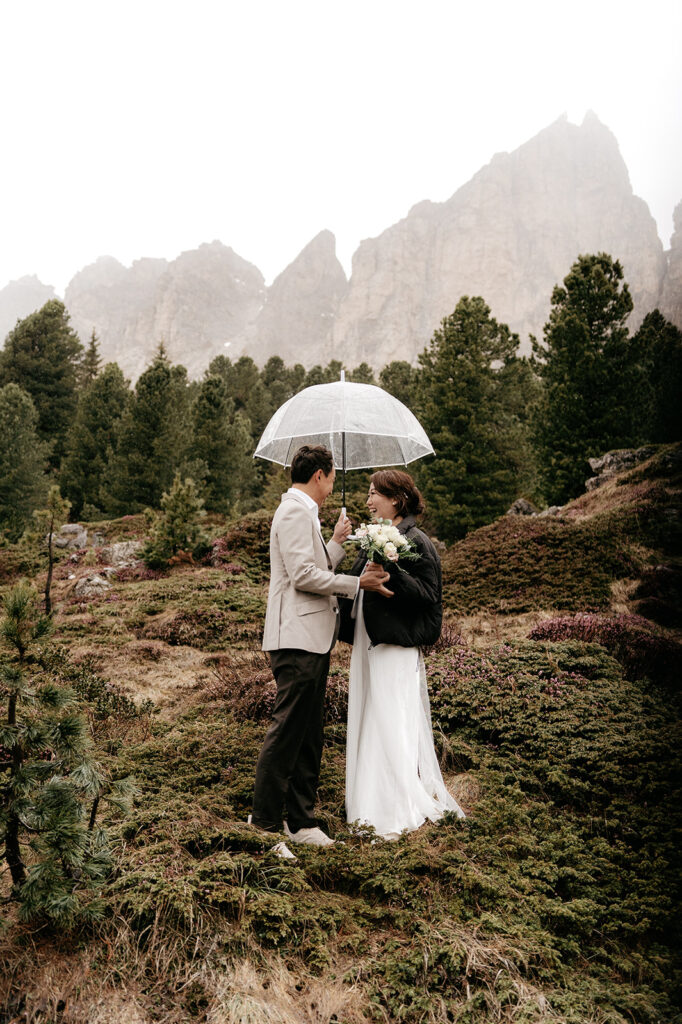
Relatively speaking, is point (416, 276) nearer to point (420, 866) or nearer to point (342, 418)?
point (342, 418)

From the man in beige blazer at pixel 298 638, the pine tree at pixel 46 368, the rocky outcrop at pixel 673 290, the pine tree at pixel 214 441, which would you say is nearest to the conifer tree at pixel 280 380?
the pine tree at pixel 214 441

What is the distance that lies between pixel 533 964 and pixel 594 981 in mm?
255

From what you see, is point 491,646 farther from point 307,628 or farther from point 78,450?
point 78,450

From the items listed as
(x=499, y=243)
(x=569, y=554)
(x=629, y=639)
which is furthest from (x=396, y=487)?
(x=499, y=243)

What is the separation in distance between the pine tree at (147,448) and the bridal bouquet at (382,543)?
65.0ft

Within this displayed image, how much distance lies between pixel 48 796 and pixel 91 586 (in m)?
10.1

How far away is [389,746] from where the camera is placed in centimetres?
393

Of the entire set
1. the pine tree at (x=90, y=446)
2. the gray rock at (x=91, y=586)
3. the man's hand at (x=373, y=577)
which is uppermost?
the pine tree at (x=90, y=446)

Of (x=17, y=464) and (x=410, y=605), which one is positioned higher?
(x=17, y=464)

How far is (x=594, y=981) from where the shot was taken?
102 inches

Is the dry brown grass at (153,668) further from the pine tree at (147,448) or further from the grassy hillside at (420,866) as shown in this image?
the pine tree at (147,448)

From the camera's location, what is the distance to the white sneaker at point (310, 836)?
3.57 m

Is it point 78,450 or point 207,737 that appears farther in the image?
A: point 78,450

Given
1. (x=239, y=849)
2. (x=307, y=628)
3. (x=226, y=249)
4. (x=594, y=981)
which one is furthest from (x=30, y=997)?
(x=226, y=249)
